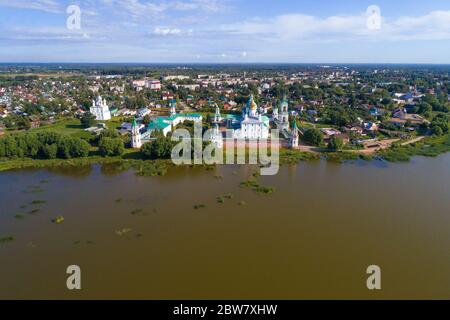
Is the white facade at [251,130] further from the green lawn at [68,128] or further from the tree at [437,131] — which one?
the tree at [437,131]

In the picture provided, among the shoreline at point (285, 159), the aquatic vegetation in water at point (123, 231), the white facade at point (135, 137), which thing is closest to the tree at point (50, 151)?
the shoreline at point (285, 159)

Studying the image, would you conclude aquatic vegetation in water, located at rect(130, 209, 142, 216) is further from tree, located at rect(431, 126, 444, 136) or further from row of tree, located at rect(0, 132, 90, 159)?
tree, located at rect(431, 126, 444, 136)

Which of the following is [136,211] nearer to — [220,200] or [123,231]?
[123,231]

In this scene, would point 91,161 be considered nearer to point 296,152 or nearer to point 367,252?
point 296,152

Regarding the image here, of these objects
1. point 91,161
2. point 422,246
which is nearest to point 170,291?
point 422,246

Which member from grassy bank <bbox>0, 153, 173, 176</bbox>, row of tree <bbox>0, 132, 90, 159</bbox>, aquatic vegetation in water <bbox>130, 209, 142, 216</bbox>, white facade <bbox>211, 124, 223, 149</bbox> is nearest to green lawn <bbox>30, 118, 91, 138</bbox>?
row of tree <bbox>0, 132, 90, 159</bbox>
